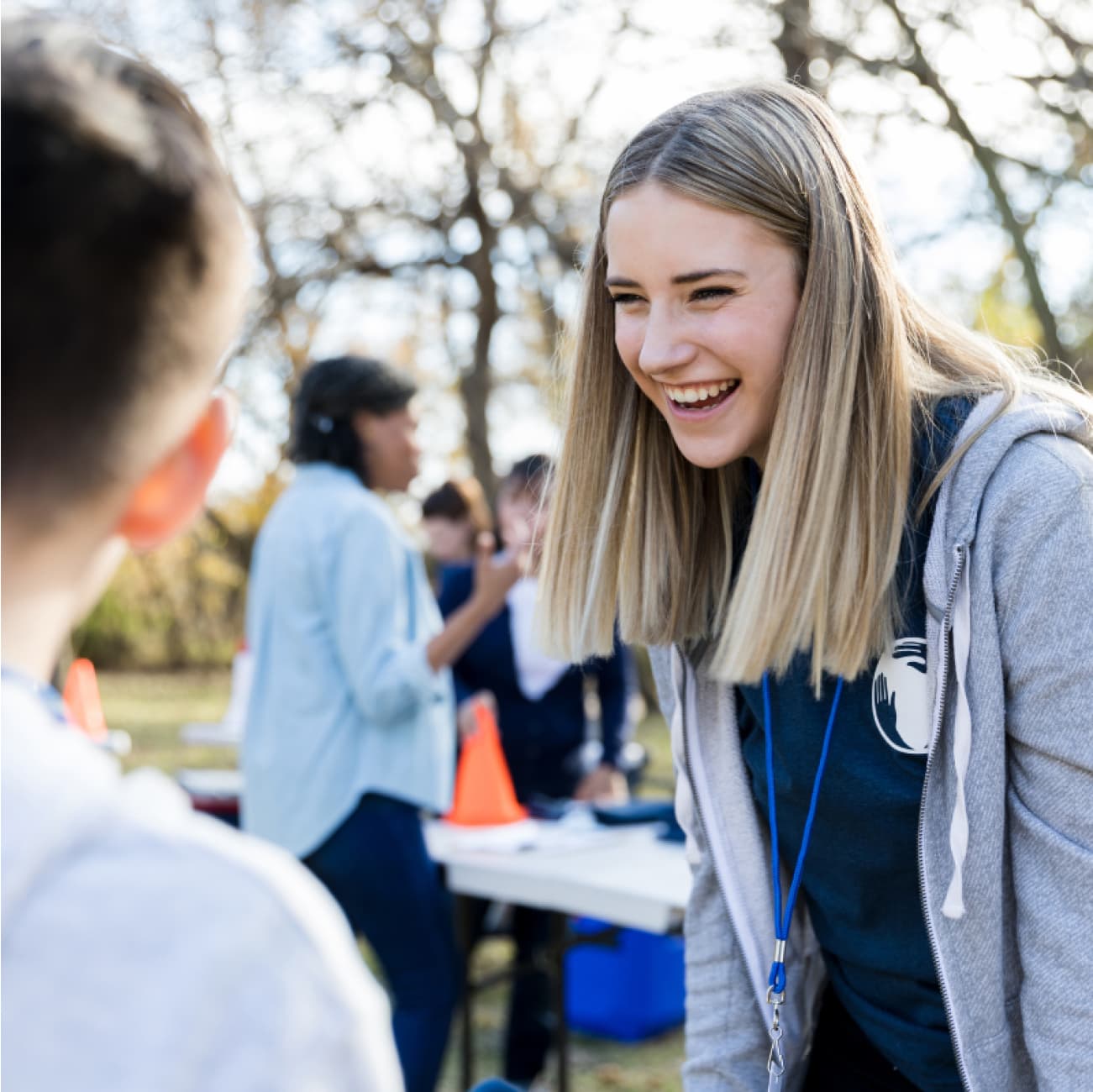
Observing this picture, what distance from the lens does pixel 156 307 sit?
0.70m

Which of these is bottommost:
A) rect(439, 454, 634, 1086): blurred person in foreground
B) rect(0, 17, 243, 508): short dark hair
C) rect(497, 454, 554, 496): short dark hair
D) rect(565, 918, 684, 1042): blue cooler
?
rect(565, 918, 684, 1042): blue cooler

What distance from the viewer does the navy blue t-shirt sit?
1511 millimetres

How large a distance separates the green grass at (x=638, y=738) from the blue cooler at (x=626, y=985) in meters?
0.06

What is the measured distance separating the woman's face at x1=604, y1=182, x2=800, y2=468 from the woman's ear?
3.00 ft

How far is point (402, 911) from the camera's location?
10.8ft

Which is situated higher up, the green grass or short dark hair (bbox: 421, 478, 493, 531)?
short dark hair (bbox: 421, 478, 493, 531)

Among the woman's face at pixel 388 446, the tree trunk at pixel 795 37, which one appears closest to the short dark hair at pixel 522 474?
the woman's face at pixel 388 446

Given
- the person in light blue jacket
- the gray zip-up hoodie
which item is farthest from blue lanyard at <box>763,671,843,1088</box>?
the person in light blue jacket

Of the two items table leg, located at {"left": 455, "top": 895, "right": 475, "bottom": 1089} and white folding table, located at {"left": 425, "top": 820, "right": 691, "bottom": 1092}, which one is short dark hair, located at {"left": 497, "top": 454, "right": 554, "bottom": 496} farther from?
table leg, located at {"left": 455, "top": 895, "right": 475, "bottom": 1089}

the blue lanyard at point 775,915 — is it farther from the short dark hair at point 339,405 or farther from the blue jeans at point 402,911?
the short dark hair at point 339,405

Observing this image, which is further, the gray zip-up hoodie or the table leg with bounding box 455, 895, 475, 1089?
the table leg with bounding box 455, 895, 475, 1089

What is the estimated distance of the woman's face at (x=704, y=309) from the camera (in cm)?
158

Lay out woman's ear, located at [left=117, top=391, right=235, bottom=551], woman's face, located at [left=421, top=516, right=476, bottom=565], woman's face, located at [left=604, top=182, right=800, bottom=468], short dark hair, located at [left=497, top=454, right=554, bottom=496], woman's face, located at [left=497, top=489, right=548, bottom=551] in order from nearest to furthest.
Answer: woman's ear, located at [left=117, top=391, right=235, bottom=551] → woman's face, located at [left=604, top=182, right=800, bottom=468] → woman's face, located at [left=497, top=489, right=548, bottom=551] → short dark hair, located at [left=497, top=454, right=554, bottom=496] → woman's face, located at [left=421, top=516, right=476, bottom=565]

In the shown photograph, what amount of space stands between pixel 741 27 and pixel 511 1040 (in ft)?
18.2
